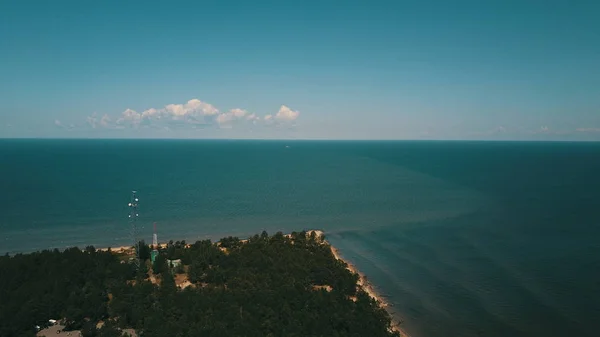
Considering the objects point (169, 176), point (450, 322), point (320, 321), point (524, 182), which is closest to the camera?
point (320, 321)

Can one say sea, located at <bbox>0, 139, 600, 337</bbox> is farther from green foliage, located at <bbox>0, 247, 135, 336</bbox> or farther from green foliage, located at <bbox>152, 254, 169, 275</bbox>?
green foliage, located at <bbox>152, 254, 169, 275</bbox>

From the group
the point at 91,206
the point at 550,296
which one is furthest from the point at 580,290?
the point at 91,206

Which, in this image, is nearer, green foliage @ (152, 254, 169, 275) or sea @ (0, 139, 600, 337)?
sea @ (0, 139, 600, 337)

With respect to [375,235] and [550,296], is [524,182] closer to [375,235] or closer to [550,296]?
[375,235]

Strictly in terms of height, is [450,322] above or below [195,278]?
below

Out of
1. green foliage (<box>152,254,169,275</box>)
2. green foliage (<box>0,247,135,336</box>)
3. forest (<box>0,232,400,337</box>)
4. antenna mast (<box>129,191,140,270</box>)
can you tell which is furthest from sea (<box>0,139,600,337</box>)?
green foliage (<box>152,254,169,275</box>)
